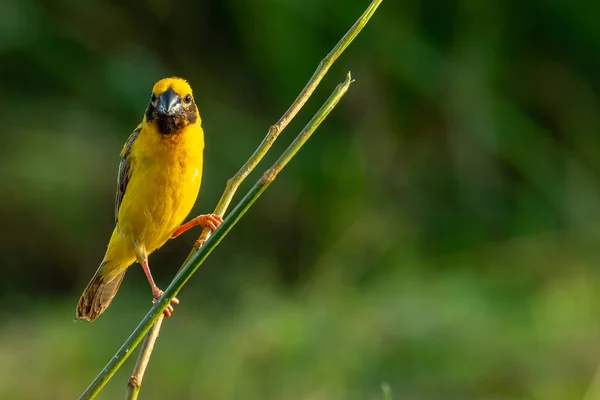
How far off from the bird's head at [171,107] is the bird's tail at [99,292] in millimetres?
484

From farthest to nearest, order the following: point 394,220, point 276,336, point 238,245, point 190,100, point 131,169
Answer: point 238,245 < point 394,220 < point 276,336 < point 131,169 < point 190,100

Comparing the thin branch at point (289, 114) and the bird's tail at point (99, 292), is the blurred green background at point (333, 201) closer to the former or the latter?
the bird's tail at point (99, 292)

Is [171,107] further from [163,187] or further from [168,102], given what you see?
[163,187]

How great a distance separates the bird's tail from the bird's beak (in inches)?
21.9

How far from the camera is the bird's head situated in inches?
91.1

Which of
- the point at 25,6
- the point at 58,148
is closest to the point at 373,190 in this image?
the point at 58,148

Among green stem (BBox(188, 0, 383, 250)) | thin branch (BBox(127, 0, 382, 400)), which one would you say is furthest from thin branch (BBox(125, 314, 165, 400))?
green stem (BBox(188, 0, 383, 250))

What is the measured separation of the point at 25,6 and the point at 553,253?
339 centimetres

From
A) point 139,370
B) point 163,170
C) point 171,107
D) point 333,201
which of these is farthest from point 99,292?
point 333,201

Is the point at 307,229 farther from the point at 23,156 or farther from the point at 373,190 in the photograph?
the point at 23,156

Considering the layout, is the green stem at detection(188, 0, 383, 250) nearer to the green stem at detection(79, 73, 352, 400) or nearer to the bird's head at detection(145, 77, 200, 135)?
the green stem at detection(79, 73, 352, 400)

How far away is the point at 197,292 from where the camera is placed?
5336mm

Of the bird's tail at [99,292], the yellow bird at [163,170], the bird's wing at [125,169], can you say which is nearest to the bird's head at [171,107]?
the yellow bird at [163,170]

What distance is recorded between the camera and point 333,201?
17.3 ft
